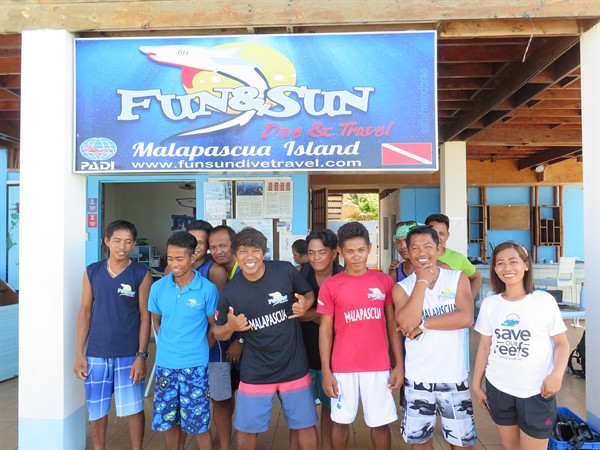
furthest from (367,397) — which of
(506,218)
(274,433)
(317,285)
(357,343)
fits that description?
(506,218)

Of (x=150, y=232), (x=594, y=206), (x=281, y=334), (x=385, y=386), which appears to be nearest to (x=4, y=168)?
(x=150, y=232)

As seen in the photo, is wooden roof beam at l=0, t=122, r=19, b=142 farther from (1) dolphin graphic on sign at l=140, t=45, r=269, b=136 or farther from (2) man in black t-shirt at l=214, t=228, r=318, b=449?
(2) man in black t-shirt at l=214, t=228, r=318, b=449

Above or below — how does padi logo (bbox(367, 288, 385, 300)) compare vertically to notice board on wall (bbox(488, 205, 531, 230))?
below

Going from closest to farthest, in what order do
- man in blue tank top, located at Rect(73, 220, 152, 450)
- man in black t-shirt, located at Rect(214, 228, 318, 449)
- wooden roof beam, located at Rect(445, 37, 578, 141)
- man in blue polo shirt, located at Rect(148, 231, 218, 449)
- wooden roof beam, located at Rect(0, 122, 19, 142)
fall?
man in black t-shirt, located at Rect(214, 228, 318, 449) → man in blue polo shirt, located at Rect(148, 231, 218, 449) → man in blue tank top, located at Rect(73, 220, 152, 450) → wooden roof beam, located at Rect(445, 37, 578, 141) → wooden roof beam, located at Rect(0, 122, 19, 142)

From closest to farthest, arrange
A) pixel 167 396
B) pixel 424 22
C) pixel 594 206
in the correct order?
pixel 167 396
pixel 594 206
pixel 424 22

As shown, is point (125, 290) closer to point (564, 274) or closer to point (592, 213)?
point (592, 213)

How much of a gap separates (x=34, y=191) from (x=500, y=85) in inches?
179

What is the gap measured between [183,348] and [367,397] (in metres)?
1.09

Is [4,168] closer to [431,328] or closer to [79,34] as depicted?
[79,34]

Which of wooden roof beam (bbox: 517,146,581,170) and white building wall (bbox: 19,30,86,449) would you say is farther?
wooden roof beam (bbox: 517,146,581,170)

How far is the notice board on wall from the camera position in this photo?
11.3m

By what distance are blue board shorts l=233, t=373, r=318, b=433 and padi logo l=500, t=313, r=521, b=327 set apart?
Answer: 112cm

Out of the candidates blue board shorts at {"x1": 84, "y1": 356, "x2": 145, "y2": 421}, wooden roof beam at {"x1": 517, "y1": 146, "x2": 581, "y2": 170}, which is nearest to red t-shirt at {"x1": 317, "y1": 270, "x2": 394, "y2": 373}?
blue board shorts at {"x1": 84, "y1": 356, "x2": 145, "y2": 421}

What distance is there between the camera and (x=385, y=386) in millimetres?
2590
